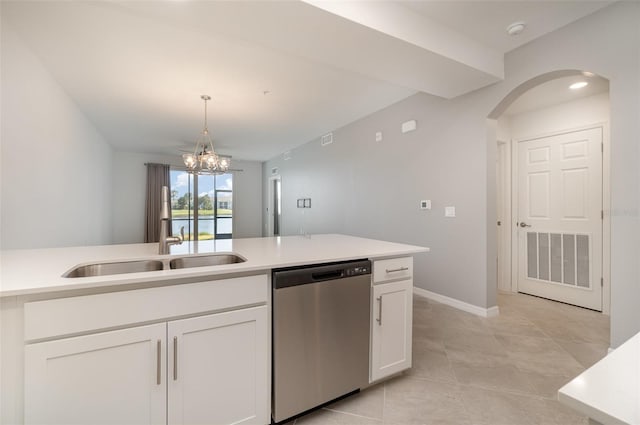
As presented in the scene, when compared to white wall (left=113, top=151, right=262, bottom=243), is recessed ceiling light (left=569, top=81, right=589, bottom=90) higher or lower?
higher

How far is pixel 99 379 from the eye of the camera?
3.45 feet

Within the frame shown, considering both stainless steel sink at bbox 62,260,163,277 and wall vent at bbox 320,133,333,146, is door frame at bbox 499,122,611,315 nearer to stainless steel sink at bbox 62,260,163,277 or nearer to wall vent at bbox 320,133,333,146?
wall vent at bbox 320,133,333,146

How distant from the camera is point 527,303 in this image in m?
3.28

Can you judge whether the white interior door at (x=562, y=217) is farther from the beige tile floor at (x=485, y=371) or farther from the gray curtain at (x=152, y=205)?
the gray curtain at (x=152, y=205)

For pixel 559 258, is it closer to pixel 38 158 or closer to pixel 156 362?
pixel 156 362

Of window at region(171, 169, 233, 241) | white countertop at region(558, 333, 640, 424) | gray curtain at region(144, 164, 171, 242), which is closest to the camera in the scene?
white countertop at region(558, 333, 640, 424)

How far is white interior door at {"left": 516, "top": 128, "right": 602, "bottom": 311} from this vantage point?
3033 millimetres

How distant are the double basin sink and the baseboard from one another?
2.61 metres

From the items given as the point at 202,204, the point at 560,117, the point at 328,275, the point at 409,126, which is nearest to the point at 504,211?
the point at 560,117

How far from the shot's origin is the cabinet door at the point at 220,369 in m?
1.17

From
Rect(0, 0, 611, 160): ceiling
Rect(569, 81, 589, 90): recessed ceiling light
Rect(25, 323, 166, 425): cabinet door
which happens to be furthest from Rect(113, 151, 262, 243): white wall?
Rect(569, 81, 589, 90): recessed ceiling light

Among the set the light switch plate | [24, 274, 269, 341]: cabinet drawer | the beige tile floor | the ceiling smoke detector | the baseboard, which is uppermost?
the ceiling smoke detector

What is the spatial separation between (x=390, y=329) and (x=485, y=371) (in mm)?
820

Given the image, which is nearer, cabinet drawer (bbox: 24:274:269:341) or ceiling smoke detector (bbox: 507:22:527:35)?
cabinet drawer (bbox: 24:274:269:341)
